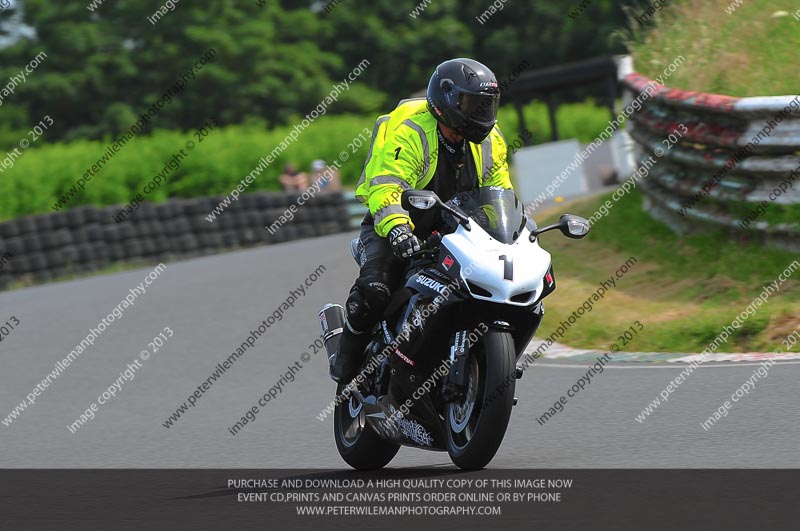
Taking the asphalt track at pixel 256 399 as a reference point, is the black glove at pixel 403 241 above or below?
Answer: above

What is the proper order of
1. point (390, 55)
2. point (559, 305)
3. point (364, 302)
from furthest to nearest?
point (390, 55), point (559, 305), point (364, 302)

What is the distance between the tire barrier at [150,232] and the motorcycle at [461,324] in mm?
14333

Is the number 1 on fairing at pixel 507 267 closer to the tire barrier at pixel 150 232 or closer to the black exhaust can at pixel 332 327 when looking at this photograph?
the black exhaust can at pixel 332 327

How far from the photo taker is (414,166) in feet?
23.3

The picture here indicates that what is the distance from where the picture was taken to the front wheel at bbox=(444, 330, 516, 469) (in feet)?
20.4

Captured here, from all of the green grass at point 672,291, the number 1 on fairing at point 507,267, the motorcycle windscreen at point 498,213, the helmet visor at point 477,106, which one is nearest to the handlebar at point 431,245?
the motorcycle windscreen at point 498,213

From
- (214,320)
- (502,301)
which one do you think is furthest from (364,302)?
(214,320)

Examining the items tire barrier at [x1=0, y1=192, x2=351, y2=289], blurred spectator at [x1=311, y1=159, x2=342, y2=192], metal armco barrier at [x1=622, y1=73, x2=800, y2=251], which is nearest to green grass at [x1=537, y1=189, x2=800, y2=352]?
metal armco barrier at [x1=622, y1=73, x2=800, y2=251]

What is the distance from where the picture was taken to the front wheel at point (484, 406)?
20.4 feet

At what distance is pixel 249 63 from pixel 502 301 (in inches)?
1754

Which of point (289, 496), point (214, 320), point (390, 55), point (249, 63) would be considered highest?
point (289, 496)

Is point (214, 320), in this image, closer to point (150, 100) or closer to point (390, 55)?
point (150, 100)

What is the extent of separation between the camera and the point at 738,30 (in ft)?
53.3

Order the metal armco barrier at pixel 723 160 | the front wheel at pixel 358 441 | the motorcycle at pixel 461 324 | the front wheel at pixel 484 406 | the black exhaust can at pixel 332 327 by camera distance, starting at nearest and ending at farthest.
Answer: the front wheel at pixel 484 406 < the motorcycle at pixel 461 324 < the front wheel at pixel 358 441 < the black exhaust can at pixel 332 327 < the metal armco barrier at pixel 723 160
